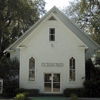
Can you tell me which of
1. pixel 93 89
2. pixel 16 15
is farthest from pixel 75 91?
pixel 16 15

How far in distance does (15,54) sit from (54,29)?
6837 mm

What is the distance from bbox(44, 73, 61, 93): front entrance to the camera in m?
23.3

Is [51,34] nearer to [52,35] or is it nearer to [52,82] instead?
[52,35]

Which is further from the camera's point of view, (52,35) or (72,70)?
(52,35)

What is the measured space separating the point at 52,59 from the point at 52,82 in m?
2.33

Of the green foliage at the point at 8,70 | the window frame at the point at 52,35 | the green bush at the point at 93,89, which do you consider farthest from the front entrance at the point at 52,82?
the window frame at the point at 52,35

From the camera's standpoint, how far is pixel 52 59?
2353 centimetres

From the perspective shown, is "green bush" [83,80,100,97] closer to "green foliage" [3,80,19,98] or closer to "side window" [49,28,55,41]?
"side window" [49,28,55,41]

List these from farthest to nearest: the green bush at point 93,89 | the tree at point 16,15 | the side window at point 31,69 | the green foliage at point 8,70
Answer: the tree at point 16,15 → the green foliage at point 8,70 → the side window at point 31,69 → the green bush at point 93,89

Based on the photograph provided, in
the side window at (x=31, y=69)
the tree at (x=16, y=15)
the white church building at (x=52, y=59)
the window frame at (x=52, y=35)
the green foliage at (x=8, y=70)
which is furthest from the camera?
the tree at (x=16, y=15)

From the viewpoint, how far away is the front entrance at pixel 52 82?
23.3 meters

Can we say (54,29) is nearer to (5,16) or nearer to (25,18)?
(25,18)

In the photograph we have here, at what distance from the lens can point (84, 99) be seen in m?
20.4

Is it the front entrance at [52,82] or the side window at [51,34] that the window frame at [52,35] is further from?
the front entrance at [52,82]
